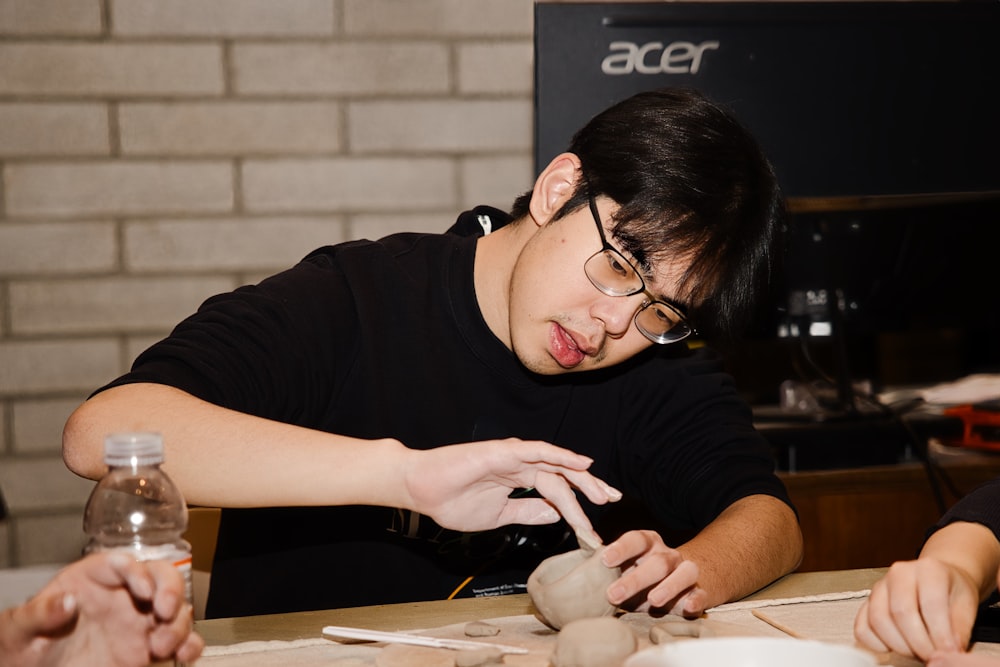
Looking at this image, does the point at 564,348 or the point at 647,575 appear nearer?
the point at 647,575

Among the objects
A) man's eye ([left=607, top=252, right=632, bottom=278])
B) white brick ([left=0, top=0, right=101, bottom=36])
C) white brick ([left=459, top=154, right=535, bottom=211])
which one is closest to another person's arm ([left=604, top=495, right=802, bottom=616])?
man's eye ([left=607, top=252, right=632, bottom=278])

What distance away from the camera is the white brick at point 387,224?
8.27ft

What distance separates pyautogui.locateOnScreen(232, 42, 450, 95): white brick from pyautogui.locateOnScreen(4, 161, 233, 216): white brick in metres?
0.24

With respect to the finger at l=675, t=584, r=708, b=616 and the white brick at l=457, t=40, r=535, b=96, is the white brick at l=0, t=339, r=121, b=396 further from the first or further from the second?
the finger at l=675, t=584, r=708, b=616

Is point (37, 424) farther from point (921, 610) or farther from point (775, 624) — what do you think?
point (921, 610)

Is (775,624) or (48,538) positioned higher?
(775,624)

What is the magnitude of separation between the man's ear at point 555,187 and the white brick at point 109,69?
130cm

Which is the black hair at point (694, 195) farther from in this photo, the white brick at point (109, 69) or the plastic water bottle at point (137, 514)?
the white brick at point (109, 69)

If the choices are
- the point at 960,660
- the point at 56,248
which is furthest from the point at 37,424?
the point at 960,660

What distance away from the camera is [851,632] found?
1.00m

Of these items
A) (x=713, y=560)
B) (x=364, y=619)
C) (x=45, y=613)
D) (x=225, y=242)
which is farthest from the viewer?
(x=225, y=242)

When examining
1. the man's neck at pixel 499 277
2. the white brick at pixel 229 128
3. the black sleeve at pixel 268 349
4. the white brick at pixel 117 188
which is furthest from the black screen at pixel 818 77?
the white brick at pixel 117 188

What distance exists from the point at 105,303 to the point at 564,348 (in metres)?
1.51

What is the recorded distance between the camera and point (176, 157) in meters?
2.43
